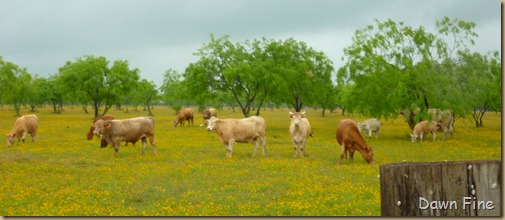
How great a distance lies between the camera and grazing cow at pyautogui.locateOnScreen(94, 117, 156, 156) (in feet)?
78.6

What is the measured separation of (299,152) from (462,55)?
1815cm

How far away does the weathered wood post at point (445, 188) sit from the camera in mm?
3135

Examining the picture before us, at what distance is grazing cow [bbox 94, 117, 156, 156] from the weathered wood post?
73.0ft

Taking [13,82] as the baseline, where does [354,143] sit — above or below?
below

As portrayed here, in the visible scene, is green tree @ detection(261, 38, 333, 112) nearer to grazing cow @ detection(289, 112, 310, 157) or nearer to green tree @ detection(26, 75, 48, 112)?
grazing cow @ detection(289, 112, 310, 157)

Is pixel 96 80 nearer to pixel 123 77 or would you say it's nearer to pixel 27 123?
pixel 123 77

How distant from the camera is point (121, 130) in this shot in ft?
79.4

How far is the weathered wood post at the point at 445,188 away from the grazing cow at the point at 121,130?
22260 millimetres

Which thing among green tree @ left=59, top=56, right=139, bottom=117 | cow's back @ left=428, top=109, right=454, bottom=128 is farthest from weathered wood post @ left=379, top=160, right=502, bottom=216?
green tree @ left=59, top=56, right=139, bottom=117

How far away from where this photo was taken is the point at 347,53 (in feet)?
127

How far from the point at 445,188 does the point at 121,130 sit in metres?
22.6

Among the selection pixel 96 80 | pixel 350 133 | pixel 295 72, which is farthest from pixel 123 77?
pixel 350 133

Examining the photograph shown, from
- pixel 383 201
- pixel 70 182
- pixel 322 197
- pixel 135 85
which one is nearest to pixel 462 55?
pixel 322 197

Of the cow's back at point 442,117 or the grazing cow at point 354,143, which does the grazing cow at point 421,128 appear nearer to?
the cow's back at point 442,117
